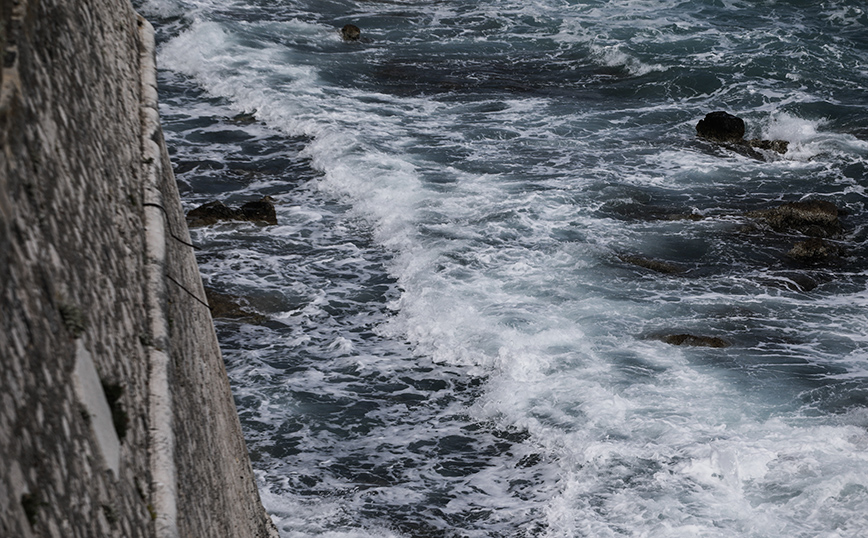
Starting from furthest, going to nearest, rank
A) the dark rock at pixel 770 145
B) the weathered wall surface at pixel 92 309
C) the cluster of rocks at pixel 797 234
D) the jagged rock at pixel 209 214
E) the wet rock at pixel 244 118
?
the wet rock at pixel 244 118
the dark rock at pixel 770 145
the jagged rock at pixel 209 214
the cluster of rocks at pixel 797 234
the weathered wall surface at pixel 92 309

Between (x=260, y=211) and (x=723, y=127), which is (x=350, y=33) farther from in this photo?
(x=260, y=211)

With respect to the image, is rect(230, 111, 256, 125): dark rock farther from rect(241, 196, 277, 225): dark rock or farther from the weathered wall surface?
the weathered wall surface

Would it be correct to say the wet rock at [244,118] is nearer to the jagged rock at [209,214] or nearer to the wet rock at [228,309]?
the jagged rock at [209,214]

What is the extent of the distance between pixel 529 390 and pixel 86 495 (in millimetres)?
7082

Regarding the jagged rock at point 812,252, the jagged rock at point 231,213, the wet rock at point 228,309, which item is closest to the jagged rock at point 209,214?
the jagged rock at point 231,213

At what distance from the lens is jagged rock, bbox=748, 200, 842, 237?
13.2m

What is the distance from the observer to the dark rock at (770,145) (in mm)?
16438

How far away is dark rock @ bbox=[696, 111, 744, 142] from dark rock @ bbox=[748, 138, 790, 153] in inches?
11.1

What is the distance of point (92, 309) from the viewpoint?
2.73 meters

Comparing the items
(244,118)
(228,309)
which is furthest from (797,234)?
(244,118)

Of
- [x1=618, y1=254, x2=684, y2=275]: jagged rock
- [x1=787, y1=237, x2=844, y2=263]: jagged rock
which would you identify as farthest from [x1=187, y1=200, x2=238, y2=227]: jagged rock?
[x1=787, y1=237, x2=844, y2=263]: jagged rock

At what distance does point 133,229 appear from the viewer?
3.57 m

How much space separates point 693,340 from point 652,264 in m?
2.15

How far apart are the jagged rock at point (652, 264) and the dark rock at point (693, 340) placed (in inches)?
74.3
